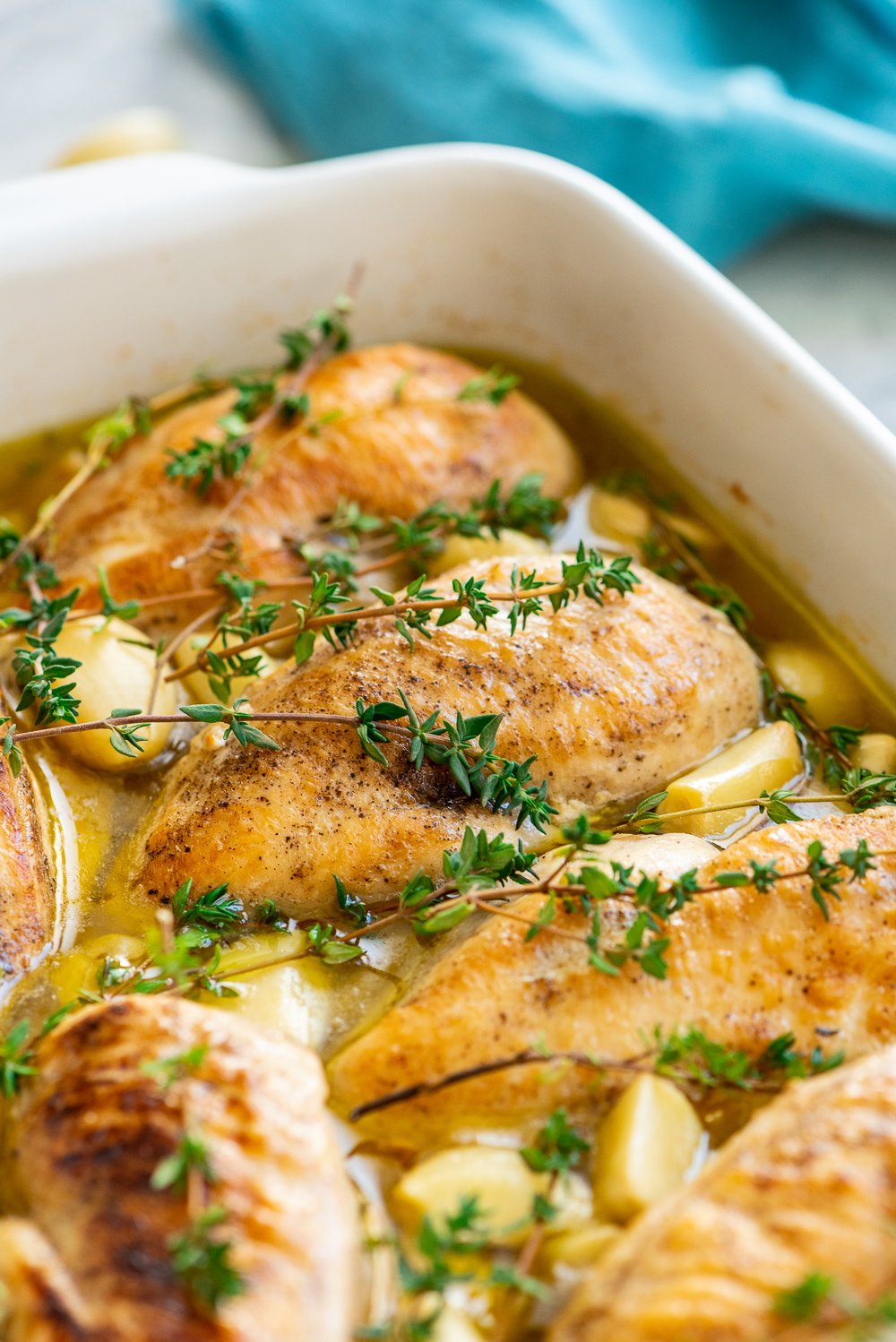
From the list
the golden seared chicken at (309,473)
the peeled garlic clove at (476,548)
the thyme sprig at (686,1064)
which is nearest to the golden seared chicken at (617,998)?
the thyme sprig at (686,1064)

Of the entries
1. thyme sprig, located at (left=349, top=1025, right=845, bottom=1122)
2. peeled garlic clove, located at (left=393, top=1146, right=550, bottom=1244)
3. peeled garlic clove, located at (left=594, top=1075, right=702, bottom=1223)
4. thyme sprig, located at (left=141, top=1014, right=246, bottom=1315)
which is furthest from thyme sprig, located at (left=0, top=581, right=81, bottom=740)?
peeled garlic clove, located at (left=594, top=1075, right=702, bottom=1223)

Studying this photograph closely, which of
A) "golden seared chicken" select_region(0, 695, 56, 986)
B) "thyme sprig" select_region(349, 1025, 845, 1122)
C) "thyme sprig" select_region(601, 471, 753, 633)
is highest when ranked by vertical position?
"thyme sprig" select_region(601, 471, 753, 633)

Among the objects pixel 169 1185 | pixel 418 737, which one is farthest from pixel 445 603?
pixel 169 1185

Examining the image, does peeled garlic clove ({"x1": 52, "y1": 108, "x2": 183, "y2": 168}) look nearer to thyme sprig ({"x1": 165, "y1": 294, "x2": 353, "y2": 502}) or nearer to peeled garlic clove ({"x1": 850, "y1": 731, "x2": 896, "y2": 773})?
thyme sprig ({"x1": 165, "y1": 294, "x2": 353, "y2": 502})

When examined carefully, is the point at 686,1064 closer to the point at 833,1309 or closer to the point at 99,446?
the point at 833,1309

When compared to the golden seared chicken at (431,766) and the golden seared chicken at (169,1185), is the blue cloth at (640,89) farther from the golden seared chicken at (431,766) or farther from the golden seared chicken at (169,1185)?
the golden seared chicken at (169,1185)
